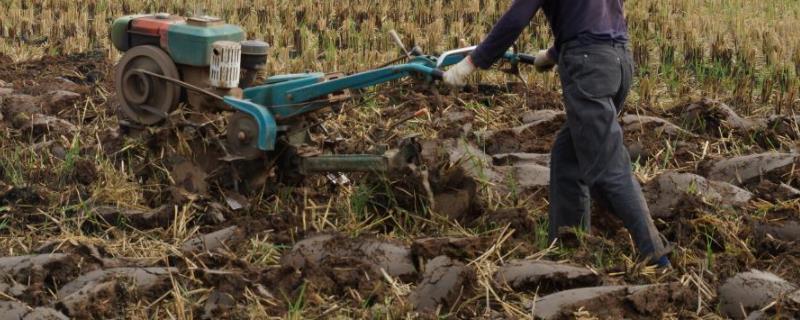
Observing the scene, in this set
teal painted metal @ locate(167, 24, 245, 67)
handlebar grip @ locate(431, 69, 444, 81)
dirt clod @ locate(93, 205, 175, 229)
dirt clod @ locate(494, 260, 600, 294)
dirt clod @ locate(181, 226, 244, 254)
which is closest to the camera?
dirt clod @ locate(494, 260, 600, 294)

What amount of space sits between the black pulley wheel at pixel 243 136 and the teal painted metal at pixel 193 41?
1.13 feet

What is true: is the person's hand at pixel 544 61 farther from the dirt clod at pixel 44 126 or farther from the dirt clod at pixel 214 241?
the dirt clod at pixel 44 126

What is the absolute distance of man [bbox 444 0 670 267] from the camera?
5.14 m

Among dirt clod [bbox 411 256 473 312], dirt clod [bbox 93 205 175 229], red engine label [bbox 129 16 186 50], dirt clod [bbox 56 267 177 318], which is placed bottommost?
dirt clod [bbox 93 205 175 229]

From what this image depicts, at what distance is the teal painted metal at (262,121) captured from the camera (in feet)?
18.6


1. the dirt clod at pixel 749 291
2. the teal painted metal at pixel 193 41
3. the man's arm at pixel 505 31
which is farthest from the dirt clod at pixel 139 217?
the dirt clod at pixel 749 291

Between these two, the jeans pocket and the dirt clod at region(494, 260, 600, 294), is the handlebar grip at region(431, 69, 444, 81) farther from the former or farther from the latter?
the dirt clod at region(494, 260, 600, 294)

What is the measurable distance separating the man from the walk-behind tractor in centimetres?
43

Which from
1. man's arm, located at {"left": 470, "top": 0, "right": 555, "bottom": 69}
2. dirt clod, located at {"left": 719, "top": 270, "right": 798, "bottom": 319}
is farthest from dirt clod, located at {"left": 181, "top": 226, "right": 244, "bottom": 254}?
dirt clod, located at {"left": 719, "top": 270, "right": 798, "bottom": 319}

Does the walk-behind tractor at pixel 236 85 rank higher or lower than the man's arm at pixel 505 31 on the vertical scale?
lower

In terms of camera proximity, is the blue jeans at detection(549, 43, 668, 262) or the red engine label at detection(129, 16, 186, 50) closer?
the blue jeans at detection(549, 43, 668, 262)

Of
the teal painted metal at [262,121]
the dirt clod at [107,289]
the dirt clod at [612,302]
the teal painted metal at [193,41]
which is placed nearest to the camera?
the dirt clod at [612,302]

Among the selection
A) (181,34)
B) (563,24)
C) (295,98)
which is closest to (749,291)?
(563,24)

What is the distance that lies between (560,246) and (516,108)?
243 centimetres
